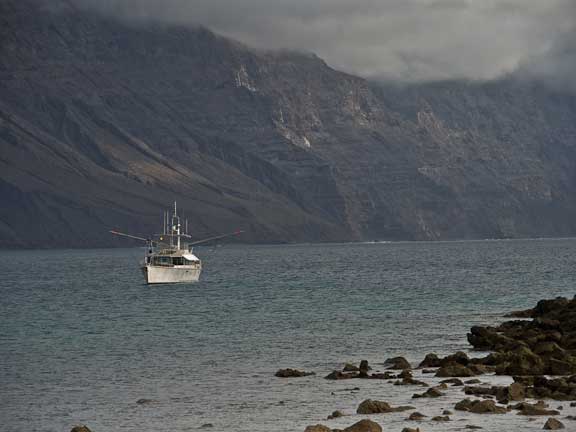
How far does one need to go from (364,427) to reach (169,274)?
362 feet

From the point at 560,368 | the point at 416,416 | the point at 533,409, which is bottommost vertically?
the point at 416,416

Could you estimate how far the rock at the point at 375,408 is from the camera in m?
42.8

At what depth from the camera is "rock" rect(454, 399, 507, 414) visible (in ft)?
137

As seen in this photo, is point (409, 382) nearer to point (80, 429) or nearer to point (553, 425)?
point (553, 425)

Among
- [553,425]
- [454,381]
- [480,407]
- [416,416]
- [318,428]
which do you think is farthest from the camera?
[454,381]

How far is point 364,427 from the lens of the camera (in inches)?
1516

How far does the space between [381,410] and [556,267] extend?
142080 millimetres

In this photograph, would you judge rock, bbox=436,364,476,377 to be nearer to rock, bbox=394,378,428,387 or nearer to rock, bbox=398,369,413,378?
rock, bbox=398,369,413,378

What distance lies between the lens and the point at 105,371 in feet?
188

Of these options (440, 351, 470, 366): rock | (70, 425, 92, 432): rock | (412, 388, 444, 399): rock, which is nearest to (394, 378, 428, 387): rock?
(412, 388, 444, 399): rock

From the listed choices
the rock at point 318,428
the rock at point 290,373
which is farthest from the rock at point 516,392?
the rock at point 290,373

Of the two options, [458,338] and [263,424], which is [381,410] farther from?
[458,338]

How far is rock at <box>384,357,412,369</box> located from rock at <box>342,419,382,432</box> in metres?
16.4

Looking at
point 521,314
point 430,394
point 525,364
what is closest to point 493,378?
point 525,364
